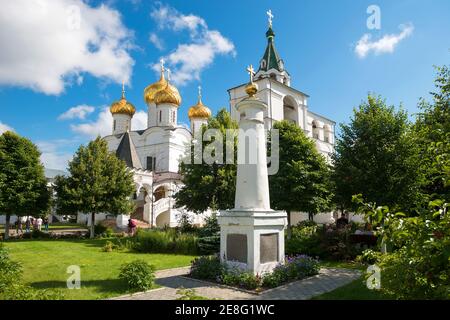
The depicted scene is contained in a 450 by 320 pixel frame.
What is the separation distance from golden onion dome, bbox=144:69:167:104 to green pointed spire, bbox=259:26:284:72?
56.7 feet

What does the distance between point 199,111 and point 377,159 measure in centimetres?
3983

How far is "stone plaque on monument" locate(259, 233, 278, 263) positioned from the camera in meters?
10.6

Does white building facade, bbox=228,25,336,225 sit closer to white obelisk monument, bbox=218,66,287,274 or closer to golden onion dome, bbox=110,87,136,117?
golden onion dome, bbox=110,87,136,117

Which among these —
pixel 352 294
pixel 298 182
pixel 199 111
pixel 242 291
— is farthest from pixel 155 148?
pixel 352 294

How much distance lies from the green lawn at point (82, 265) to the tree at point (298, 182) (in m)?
7.18

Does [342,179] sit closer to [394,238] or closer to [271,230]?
[271,230]

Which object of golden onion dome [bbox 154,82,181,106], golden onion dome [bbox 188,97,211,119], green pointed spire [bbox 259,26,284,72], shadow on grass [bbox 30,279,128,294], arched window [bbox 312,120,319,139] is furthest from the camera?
golden onion dome [bbox 188,97,211,119]

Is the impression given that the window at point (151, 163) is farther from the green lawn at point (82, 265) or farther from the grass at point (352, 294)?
the grass at point (352, 294)

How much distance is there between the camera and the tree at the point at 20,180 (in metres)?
22.5

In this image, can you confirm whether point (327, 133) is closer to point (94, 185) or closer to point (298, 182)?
point (298, 182)

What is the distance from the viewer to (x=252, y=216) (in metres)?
10.4

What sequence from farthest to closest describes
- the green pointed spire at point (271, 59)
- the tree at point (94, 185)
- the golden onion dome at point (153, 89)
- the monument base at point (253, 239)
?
the golden onion dome at point (153, 89) → the green pointed spire at point (271, 59) → the tree at point (94, 185) → the monument base at point (253, 239)

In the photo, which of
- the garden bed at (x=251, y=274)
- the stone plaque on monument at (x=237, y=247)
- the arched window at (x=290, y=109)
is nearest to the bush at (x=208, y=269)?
the garden bed at (x=251, y=274)

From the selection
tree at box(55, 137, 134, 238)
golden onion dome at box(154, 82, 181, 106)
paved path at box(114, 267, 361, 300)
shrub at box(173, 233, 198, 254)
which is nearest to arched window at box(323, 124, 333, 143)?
golden onion dome at box(154, 82, 181, 106)
